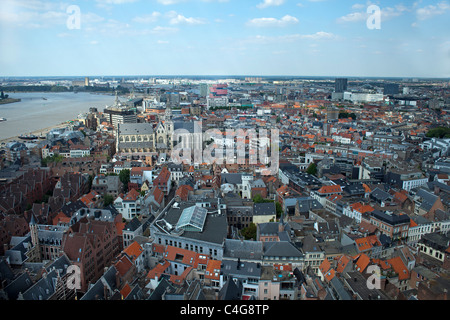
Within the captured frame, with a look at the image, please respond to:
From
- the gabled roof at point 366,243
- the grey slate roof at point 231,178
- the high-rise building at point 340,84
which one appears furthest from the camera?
the high-rise building at point 340,84

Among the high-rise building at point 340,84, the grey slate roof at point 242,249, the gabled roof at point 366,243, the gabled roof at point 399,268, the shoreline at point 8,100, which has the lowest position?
the gabled roof at point 399,268

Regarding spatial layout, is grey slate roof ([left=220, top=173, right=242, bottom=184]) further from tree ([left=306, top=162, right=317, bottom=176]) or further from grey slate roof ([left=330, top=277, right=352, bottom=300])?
grey slate roof ([left=330, top=277, right=352, bottom=300])

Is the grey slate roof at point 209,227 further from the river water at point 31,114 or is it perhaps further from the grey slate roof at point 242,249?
the river water at point 31,114

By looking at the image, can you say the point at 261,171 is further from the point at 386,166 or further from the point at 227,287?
the point at 227,287

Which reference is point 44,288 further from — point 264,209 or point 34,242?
point 264,209

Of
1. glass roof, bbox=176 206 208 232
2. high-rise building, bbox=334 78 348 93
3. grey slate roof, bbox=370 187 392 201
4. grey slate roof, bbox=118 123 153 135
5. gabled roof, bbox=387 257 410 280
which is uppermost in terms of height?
high-rise building, bbox=334 78 348 93

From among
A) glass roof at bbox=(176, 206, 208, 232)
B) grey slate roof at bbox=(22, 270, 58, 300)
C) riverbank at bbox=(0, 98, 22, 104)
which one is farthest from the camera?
riverbank at bbox=(0, 98, 22, 104)

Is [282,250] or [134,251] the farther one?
[134,251]

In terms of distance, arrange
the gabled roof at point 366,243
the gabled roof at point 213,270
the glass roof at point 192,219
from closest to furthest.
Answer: the gabled roof at point 213,270 → the gabled roof at point 366,243 → the glass roof at point 192,219

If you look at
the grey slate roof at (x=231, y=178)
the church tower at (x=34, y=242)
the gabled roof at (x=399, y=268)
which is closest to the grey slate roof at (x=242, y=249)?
the gabled roof at (x=399, y=268)

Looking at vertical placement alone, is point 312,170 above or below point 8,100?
below

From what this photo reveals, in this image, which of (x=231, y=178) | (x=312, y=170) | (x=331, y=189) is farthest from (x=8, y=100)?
(x=331, y=189)

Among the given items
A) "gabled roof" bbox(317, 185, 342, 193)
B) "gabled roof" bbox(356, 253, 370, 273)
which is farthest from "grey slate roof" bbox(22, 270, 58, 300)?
"gabled roof" bbox(317, 185, 342, 193)
